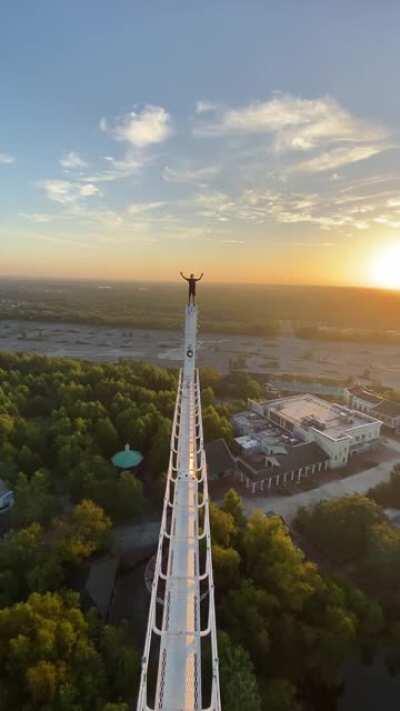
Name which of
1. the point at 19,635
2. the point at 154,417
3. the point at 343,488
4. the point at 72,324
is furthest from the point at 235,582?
the point at 72,324

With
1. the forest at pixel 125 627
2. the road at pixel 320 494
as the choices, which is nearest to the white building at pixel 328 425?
the road at pixel 320 494

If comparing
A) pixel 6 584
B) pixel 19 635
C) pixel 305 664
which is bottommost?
pixel 305 664

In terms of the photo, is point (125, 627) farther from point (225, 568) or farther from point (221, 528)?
point (221, 528)

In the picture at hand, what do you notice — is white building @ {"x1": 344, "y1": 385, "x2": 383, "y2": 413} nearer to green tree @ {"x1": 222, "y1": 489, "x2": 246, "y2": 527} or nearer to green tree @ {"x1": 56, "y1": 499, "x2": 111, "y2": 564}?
green tree @ {"x1": 222, "y1": 489, "x2": 246, "y2": 527}

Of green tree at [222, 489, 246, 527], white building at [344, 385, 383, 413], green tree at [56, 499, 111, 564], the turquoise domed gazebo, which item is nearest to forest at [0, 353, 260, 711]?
green tree at [56, 499, 111, 564]

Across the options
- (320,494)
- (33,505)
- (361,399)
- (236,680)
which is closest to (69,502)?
(33,505)

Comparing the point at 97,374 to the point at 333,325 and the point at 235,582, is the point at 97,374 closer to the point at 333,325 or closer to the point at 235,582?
the point at 235,582

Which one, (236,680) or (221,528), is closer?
(236,680)

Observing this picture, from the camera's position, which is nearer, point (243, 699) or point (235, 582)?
point (243, 699)
